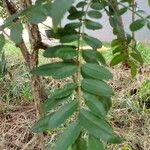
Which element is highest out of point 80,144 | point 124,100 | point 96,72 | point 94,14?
point 94,14

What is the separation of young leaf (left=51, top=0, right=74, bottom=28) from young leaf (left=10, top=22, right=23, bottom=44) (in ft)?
0.71

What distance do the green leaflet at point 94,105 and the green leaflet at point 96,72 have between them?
0.16 feet

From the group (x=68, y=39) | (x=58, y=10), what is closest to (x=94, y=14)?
(x=68, y=39)

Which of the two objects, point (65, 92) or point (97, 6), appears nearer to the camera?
point (65, 92)

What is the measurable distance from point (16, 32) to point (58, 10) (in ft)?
0.77

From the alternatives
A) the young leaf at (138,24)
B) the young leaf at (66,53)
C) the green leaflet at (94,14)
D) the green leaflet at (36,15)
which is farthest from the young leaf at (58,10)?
the young leaf at (138,24)

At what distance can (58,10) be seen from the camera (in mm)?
662

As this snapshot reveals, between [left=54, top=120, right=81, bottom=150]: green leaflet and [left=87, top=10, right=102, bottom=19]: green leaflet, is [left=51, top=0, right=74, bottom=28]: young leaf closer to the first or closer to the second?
[left=54, top=120, right=81, bottom=150]: green leaflet

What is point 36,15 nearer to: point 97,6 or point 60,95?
point 60,95

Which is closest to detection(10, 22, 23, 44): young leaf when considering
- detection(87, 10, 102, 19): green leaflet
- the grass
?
detection(87, 10, 102, 19): green leaflet

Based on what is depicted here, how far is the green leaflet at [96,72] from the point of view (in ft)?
3.03

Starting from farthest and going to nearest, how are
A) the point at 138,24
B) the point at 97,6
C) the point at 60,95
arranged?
1. the point at 138,24
2. the point at 97,6
3. the point at 60,95

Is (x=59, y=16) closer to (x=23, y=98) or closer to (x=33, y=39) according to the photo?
(x=33, y=39)

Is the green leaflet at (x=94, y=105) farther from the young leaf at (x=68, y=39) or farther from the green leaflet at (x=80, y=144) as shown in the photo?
the young leaf at (x=68, y=39)
